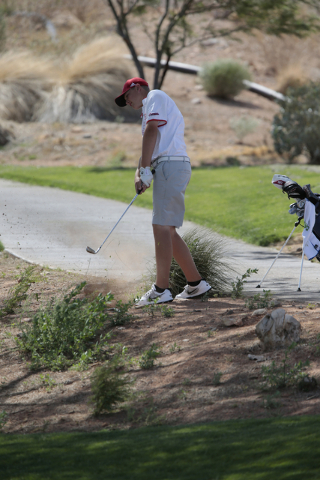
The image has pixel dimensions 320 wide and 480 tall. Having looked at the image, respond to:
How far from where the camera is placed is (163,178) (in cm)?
494

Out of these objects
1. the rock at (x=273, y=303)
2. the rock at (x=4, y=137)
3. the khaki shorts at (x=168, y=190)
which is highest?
the khaki shorts at (x=168, y=190)

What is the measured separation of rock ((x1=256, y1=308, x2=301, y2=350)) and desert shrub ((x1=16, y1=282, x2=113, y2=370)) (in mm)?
1071

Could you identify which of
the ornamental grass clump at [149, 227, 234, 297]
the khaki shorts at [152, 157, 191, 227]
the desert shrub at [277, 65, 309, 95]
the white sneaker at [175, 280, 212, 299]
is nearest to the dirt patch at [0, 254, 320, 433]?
the white sneaker at [175, 280, 212, 299]

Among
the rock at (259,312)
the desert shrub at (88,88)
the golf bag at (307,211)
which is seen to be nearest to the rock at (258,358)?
the rock at (259,312)

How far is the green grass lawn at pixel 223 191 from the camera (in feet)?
30.0

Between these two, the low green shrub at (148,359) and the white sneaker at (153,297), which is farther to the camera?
the white sneaker at (153,297)

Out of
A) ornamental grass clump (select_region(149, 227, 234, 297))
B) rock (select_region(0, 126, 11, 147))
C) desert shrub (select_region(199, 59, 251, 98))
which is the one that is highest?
ornamental grass clump (select_region(149, 227, 234, 297))

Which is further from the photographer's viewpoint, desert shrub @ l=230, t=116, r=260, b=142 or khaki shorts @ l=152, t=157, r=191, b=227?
desert shrub @ l=230, t=116, r=260, b=142

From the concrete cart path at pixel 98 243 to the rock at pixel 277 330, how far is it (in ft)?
4.54

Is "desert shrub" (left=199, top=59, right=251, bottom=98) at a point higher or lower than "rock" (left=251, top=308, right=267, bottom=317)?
lower

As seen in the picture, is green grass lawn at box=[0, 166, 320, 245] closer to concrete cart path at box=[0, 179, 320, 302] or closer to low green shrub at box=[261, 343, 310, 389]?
concrete cart path at box=[0, 179, 320, 302]

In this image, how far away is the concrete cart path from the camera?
6369mm

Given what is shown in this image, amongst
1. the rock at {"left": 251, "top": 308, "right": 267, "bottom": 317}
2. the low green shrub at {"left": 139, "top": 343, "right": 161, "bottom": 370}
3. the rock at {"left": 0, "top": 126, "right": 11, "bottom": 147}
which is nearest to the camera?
the low green shrub at {"left": 139, "top": 343, "right": 161, "bottom": 370}

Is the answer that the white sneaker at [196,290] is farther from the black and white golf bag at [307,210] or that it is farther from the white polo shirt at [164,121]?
the white polo shirt at [164,121]
